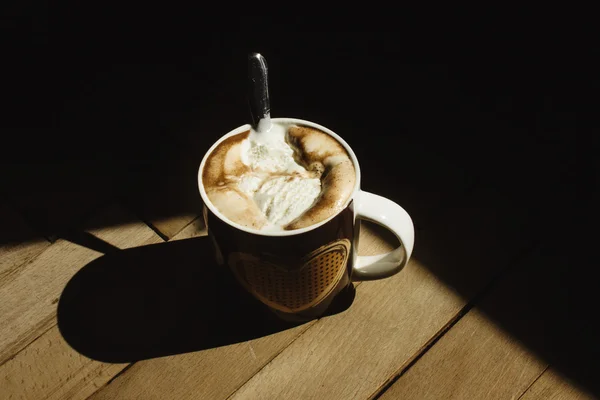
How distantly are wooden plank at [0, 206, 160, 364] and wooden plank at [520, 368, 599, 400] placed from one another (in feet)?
1.54

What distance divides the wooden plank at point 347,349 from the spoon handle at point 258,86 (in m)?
0.25

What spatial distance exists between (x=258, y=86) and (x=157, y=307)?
0.93 ft

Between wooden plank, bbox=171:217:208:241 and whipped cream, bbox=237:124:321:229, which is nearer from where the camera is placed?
whipped cream, bbox=237:124:321:229

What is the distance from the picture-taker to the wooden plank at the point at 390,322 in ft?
1.86

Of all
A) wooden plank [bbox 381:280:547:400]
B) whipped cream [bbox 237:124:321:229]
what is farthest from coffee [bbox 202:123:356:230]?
wooden plank [bbox 381:280:547:400]

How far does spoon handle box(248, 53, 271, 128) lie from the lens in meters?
0.50

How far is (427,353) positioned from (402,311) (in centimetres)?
5

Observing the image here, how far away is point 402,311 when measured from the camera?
1.99ft

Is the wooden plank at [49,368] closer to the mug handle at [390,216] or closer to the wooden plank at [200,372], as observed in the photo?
the wooden plank at [200,372]

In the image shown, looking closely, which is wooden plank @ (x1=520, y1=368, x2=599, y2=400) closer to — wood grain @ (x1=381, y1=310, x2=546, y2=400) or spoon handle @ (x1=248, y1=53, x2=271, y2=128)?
wood grain @ (x1=381, y1=310, x2=546, y2=400)

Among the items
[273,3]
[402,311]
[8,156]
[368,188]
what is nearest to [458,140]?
[368,188]

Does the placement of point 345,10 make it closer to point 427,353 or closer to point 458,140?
point 458,140

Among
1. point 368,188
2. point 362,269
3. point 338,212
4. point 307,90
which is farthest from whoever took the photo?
point 307,90

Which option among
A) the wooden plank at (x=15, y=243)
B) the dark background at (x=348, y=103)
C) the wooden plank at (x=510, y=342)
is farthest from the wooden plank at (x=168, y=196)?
the wooden plank at (x=510, y=342)
